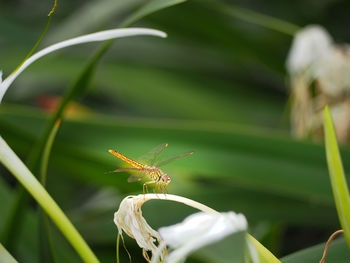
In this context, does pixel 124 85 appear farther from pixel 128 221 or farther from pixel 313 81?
pixel 128 221

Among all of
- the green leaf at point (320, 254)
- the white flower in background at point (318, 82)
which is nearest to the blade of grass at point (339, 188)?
the green leaf at point (320, 254)

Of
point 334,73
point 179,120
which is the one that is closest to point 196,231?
point 334,73

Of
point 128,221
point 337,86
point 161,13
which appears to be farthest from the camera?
point 161,13

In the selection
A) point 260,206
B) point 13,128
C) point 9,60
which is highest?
point 9,60

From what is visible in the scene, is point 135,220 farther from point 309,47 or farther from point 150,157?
point 309,47

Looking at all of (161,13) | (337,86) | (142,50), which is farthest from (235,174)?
(142,50)

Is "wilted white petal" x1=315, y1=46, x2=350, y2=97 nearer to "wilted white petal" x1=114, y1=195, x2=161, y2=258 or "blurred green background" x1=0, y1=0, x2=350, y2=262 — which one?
"blurred green background" x1=0, y1=0, x2=350, y2=262
